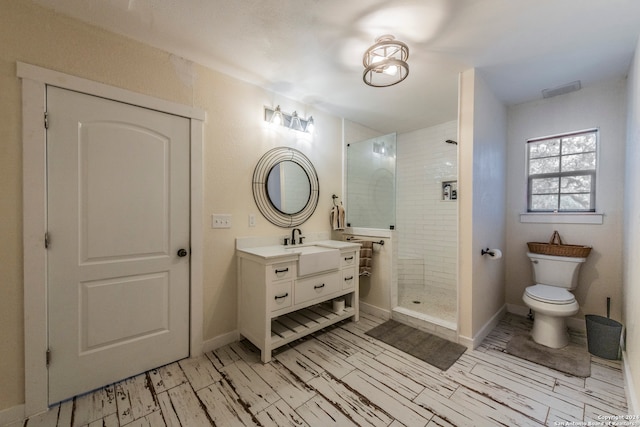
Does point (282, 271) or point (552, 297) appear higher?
point (282, 271)

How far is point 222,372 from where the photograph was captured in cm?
190

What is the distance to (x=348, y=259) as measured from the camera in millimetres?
2684

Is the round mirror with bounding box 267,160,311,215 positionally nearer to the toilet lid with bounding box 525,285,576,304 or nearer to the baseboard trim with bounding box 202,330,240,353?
the baseboard trim with bounding box 202,330,240,353

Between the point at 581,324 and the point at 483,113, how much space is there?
2.37 m

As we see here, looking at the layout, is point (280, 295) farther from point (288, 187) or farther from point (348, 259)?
point (288, 187)

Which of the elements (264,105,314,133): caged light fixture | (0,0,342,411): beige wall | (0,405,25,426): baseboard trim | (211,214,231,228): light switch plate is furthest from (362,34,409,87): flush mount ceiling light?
(0,405,25,426): baseboard trim

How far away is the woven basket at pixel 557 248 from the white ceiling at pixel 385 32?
1.59 metres

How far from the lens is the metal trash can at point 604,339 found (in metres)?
2.02

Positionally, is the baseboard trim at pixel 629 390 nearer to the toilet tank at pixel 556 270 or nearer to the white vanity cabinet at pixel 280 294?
the toilet tank at pixel 556 270

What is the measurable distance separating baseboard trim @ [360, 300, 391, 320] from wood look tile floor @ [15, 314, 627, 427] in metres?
0.66

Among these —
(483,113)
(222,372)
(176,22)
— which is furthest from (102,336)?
(483,113)

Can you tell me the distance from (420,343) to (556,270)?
63.3 inches

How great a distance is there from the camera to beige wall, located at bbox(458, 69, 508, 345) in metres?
2.22

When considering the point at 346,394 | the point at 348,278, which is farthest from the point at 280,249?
the point at 346,394
